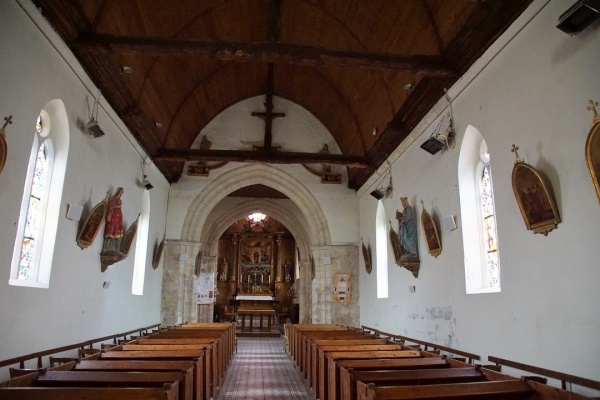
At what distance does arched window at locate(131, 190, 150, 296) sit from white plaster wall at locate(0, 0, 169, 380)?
71cm

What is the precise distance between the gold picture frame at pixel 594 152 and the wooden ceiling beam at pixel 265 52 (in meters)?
3.12

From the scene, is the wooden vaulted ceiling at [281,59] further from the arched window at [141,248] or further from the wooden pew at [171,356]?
the wooden pew at [171,356]

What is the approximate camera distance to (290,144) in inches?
528

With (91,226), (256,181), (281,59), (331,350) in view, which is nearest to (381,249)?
(256,181)

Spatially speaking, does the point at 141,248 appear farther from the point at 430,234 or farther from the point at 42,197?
the point at 430,234

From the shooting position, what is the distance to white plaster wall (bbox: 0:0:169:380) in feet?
16.1

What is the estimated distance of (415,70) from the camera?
21.6 feet

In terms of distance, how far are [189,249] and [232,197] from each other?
487 centimetres

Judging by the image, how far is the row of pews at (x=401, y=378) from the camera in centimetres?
337

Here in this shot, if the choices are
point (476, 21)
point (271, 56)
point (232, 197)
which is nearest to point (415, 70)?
point (476, 21)

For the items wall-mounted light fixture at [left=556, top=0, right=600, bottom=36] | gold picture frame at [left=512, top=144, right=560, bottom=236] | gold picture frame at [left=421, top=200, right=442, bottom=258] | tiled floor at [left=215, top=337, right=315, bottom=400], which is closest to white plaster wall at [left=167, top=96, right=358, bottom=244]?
tiled floor at [left=215, top=337, right=315, bottom=400]

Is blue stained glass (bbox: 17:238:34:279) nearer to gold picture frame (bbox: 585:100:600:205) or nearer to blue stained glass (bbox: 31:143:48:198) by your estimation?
blue stained glass (bbox: 31:143:48:198)

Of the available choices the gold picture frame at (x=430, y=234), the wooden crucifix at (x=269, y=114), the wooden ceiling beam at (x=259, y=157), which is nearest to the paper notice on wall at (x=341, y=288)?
the wooden ceiling beam at (x=259, y=157)

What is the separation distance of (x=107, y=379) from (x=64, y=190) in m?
3.42
